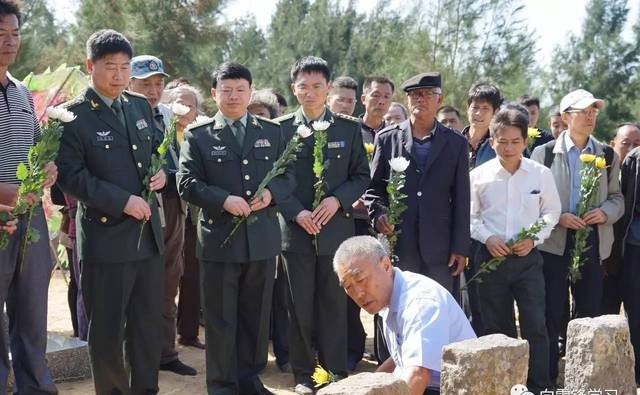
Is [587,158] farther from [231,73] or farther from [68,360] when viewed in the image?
[68,360]

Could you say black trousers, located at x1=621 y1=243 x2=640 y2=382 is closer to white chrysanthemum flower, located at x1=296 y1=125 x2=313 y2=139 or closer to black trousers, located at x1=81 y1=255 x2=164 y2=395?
white chrysanthemum flower, located at x1=296 y1=125 x2=313 y2=139

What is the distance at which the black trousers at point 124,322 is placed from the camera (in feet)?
15.0

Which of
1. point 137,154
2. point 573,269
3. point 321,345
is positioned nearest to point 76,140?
point 137,154

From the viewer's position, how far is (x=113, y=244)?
4547mm

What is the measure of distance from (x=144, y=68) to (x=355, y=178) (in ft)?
6.00

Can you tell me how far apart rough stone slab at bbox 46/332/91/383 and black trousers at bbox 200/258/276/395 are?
3.87ft

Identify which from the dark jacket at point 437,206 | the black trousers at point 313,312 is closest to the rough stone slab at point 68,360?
the black trousers at point 313,312

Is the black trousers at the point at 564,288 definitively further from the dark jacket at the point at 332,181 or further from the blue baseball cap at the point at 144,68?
the blue baseball cap at the point at 144,68

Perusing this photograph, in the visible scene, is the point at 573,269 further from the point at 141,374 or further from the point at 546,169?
the point at 141,374

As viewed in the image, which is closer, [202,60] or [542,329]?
[542,329]

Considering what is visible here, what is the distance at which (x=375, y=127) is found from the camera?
693 centimetres

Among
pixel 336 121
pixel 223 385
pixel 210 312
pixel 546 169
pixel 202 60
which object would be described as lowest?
pixel 223 385

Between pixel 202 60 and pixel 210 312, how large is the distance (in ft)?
43.2

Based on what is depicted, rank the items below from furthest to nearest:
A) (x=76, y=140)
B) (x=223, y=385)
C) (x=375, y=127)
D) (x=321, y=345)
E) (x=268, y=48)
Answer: (x=268, y=48) < (x=375, y=127) < (x=321, y=345) < (x=223, y=385) < (x=76, y=140)
